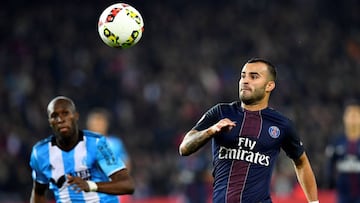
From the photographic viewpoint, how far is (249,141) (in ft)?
19.3

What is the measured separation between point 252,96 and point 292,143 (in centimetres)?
47

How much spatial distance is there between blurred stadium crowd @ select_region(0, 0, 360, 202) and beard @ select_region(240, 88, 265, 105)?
21.5 feet

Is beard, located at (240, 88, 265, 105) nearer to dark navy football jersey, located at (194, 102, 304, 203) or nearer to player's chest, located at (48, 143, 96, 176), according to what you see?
dark navy football jersey, located at (194, 102, 304, 203)

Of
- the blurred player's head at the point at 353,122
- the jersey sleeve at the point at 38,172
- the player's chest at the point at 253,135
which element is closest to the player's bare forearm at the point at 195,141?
the player's chest at the point at 253,135

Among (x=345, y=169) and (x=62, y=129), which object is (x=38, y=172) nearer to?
(x=62, y=129)

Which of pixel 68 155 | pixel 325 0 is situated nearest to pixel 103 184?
pixel 68 155

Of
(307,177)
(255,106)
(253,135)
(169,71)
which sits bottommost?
(307,177)

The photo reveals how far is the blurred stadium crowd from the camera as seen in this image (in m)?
15.3

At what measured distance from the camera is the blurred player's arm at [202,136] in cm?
542

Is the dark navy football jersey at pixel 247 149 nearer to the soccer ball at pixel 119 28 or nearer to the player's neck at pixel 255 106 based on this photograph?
the player's neck at pixel 255 106

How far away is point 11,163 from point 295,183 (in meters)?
4.93

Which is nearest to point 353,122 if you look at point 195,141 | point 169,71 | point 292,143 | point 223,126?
point 292,143

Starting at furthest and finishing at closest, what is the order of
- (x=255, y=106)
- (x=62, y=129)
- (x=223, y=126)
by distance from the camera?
1. (x=62, y=129)
2. (x=255, y=106)
3. (x=223, y=126)

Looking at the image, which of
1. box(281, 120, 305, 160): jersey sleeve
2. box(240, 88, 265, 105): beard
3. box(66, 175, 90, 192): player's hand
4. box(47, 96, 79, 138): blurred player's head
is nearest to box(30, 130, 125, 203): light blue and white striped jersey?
box(47, 96, 79, 138): blurred player's head
